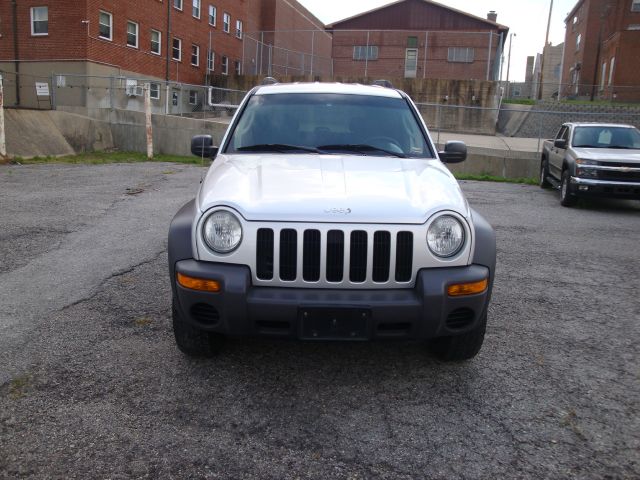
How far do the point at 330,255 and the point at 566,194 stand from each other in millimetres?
9857

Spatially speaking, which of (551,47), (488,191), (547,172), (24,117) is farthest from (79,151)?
(551,47)

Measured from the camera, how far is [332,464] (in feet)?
8.91

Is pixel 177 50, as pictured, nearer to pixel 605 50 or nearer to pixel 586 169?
pixel 586 169

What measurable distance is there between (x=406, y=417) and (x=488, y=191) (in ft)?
38.7

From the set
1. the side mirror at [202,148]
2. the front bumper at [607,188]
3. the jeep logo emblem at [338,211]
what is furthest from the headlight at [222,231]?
the front bumper at [607,188]

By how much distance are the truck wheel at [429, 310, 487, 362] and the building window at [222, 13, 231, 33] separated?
40.3 metres

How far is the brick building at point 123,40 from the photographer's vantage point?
86.9 ft

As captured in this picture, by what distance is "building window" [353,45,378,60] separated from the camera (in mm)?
37562

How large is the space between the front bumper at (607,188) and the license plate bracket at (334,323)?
31.1 feet

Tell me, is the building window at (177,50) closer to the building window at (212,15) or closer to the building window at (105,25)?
the building window at (212,15)

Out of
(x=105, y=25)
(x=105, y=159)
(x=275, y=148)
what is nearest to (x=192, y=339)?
(x=275, y=148)

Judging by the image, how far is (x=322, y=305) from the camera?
3.11m

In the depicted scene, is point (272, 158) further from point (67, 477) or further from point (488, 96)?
point (488, 96)

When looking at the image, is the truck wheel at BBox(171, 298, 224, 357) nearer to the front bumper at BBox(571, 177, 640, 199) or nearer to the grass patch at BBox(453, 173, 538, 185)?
the front bumper at BBox(571, 177, 640, 199)
